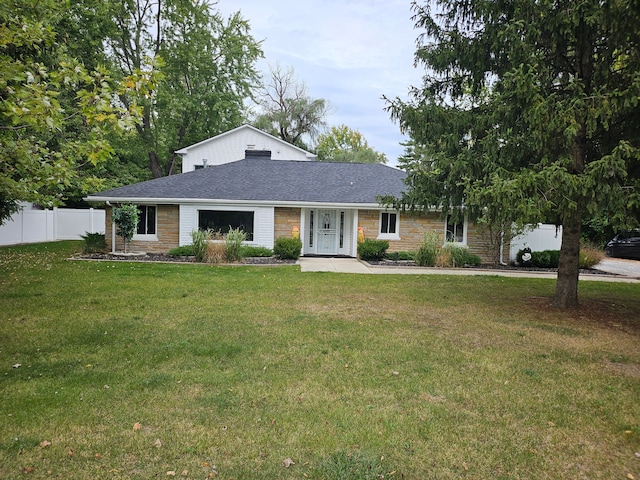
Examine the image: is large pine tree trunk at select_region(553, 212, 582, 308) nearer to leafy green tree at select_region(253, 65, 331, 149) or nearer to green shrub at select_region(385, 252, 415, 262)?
green shrub at select_region(385, 252, 415, 262)

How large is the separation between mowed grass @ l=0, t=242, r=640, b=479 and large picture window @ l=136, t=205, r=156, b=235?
344 inches

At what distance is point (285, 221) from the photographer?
57.6 ft

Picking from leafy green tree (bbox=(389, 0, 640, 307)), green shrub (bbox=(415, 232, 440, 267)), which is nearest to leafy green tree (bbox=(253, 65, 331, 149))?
green shrub (bbox=(415, 232, 440, 267))

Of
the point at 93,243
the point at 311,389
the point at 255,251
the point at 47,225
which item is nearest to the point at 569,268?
the point at 311,389

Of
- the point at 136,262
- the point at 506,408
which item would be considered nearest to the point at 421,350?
the point at 506,408

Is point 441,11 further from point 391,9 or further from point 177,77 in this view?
point 177,77

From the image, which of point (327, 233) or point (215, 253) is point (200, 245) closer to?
point (215, 253)

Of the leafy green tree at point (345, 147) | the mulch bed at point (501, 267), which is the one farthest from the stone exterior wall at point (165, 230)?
the leafy green tree at point (345, 147)

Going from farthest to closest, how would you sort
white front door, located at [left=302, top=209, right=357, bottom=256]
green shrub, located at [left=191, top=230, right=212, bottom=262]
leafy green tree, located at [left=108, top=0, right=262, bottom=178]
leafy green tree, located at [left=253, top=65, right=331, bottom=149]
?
leafy green tree, located at [left=253, top=65, right=331, bottom=149] < leafy green tree, located at [left=108, top=0, right=262, bottom=178] < white front door, located at [left=302, top=209, right=357, bottom=256] < green shrub, located at [left=191, top=230, right=212, bottom=262]

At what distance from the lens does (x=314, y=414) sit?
3762 mm

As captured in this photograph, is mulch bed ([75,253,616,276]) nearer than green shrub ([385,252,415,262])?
Yes

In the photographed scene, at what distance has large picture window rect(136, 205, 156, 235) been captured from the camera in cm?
1719

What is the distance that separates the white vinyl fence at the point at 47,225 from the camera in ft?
66.8

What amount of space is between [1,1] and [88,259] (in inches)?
413
